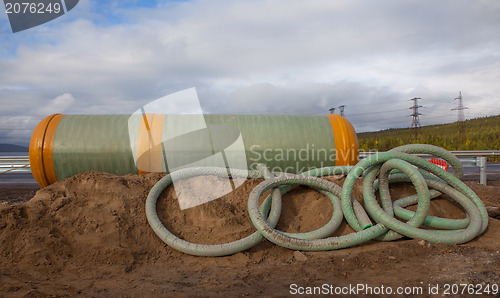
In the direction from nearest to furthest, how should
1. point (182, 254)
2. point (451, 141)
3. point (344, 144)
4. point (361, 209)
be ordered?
point (182, 254) < point (361, 209) < point (344, 144) < point (451, 141)

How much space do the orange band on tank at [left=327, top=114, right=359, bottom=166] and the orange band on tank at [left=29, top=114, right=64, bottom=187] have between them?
626cm

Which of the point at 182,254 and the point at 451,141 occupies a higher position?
the point at 451,141

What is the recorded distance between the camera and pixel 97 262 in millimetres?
Answer: 4379

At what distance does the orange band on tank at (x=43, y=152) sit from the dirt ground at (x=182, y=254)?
1.58 metres

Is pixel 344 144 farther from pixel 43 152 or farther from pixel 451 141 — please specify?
pixel 451 141

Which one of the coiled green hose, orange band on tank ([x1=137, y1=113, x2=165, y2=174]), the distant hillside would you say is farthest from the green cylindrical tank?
the distant hillside

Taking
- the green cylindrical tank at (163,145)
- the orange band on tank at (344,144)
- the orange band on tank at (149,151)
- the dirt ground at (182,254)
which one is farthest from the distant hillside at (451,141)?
the dirt ground at (182,254)

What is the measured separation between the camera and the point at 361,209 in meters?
5.21

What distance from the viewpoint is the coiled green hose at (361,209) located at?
4.62 meters

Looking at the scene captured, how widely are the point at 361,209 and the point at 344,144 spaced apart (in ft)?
7.69

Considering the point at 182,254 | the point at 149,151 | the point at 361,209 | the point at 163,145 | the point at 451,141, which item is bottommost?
the point at 182,254

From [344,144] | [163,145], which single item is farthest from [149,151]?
[344,144]

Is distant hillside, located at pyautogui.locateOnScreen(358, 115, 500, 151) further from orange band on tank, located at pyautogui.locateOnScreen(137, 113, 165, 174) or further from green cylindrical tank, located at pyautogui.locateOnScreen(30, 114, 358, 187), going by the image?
orange band on tank, located at pyautogui.locateOnScreen(137, 113, 165, 174)

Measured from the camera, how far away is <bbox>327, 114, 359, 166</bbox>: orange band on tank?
23.8ft
